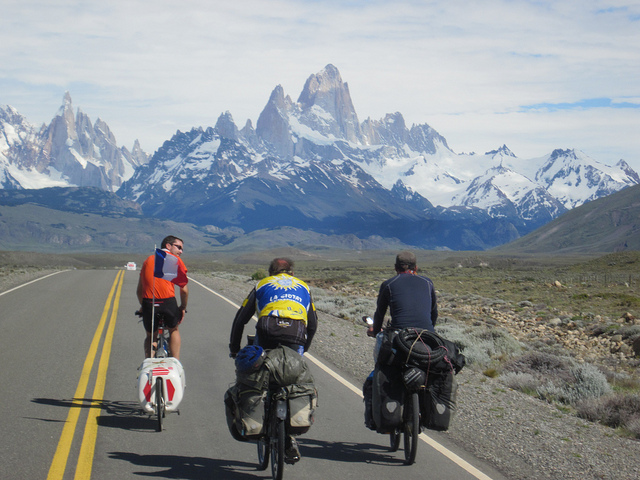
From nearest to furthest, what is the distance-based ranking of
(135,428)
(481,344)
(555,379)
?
(135,428), (555,379), (481,344)

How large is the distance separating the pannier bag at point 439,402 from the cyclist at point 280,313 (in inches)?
53.1

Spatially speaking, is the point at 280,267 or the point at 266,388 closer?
the point at 266,388

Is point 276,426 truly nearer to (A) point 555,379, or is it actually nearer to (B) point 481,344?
(A) point 555,379

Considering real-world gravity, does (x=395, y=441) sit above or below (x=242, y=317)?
below

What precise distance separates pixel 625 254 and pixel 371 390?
217 ft

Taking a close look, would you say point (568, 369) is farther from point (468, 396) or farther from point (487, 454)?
point (487, 454)

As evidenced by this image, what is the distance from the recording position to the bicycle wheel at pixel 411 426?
7078mm

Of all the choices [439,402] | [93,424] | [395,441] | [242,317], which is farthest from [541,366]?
[93,424]

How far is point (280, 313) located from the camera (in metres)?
6.92

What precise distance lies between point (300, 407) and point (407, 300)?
74.9 inches

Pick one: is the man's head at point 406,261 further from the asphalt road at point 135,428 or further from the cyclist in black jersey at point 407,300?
the asphalt road at point 135,428

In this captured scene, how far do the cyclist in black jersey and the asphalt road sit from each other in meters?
1.44

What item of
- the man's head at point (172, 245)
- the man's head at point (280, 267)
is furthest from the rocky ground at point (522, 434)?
the man's head at point (172, 245)

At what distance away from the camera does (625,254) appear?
221 ft
